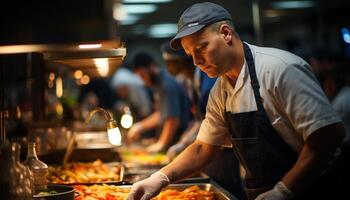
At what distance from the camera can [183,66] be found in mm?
5488

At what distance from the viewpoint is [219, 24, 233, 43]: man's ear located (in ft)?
10.0

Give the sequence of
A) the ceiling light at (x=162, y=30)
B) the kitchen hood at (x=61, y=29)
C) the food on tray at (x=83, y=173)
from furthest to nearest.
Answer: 1. the ceiling light at (x=162, y=30)
2. the food on tray at (x=83, y=173)
3. the kitchen hood at (x=61, y=29)

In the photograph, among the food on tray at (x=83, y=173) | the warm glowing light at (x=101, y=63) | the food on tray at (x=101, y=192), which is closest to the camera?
the food on tray at (x=101, y=192)

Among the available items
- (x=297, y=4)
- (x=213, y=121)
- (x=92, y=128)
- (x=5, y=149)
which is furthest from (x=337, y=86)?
(x=5, y=149)

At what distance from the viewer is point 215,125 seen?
350 cm

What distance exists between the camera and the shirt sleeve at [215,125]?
346 cm

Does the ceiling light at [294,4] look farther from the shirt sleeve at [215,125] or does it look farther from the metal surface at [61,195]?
the metal surface at [61,195]

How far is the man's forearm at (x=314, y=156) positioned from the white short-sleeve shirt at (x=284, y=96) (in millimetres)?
44

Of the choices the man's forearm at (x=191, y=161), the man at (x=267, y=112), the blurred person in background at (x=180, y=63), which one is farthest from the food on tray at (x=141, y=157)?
the man at (x=267, y=112)

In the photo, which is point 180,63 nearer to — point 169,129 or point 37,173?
point 169,129

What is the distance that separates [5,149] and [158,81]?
17.1ft

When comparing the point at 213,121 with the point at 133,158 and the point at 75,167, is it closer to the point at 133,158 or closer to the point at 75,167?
Result: the point at 75,167

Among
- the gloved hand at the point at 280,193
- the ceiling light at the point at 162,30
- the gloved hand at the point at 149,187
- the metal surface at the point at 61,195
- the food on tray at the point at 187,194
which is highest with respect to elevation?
the ceiling light at the point at 162,30

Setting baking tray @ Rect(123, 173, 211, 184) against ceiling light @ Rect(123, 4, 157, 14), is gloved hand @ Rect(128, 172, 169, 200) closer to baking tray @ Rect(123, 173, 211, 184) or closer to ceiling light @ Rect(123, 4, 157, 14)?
baking tray @ Rect(123, 173, 211, 184)
